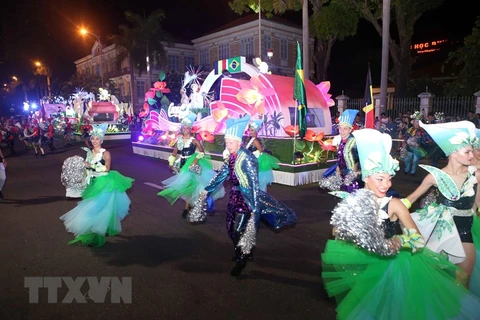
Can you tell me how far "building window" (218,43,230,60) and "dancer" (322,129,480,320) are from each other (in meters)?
38.6

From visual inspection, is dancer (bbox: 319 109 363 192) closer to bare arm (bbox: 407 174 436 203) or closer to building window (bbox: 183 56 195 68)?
bare arm (bbox: 407 174 436 203)

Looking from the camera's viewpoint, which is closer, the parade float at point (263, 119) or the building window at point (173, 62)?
the parade float at point (263, 119)

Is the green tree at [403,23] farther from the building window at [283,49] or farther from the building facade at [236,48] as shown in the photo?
the building window at [283,49]

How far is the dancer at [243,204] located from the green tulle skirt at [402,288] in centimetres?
165

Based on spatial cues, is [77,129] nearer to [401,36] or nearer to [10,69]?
[401,36]

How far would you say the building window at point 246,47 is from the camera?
36.6m

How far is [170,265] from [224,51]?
124 ft

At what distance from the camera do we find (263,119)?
1337 cm

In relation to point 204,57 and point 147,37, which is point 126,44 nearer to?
point 147,37

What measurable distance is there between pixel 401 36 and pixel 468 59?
16.4ft

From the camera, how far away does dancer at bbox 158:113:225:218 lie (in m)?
6.68

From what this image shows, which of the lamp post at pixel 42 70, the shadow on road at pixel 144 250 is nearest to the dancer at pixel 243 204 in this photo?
the shadow on road at pixel 144 250

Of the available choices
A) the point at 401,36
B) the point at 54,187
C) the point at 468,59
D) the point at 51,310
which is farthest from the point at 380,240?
the point at 401,36

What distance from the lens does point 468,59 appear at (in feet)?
68.7
